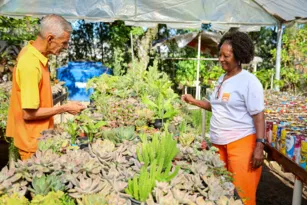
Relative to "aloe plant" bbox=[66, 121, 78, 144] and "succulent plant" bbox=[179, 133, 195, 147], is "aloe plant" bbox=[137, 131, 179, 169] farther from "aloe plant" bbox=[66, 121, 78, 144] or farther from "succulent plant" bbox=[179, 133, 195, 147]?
"aloe plant" bbox=[66, 121, 78, 144]

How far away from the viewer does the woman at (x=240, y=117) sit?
83.8 inches

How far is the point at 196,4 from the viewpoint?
22.0ft

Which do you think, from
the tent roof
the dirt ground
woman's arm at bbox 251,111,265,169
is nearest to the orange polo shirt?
woman's arm at bbox 251,111,265,169

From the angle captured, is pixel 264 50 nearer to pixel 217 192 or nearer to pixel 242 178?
pixel 242 178

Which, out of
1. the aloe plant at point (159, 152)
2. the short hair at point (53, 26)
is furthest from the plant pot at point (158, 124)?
the short hair at point (53, 26)

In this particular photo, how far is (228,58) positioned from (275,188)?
252cm

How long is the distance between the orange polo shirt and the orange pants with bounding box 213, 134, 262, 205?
4.11 ft

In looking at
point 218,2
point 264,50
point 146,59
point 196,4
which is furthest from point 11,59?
point 264,50

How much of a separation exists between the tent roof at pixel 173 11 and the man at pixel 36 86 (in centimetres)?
465

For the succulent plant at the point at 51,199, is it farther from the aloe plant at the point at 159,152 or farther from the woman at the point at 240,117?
the woman at the point at 240,117

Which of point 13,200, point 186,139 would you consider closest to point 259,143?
point 186,139

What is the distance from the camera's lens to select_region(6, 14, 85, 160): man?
1.80 m

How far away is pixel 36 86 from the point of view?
1.80 metres

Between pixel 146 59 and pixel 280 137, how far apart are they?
7.68 m
